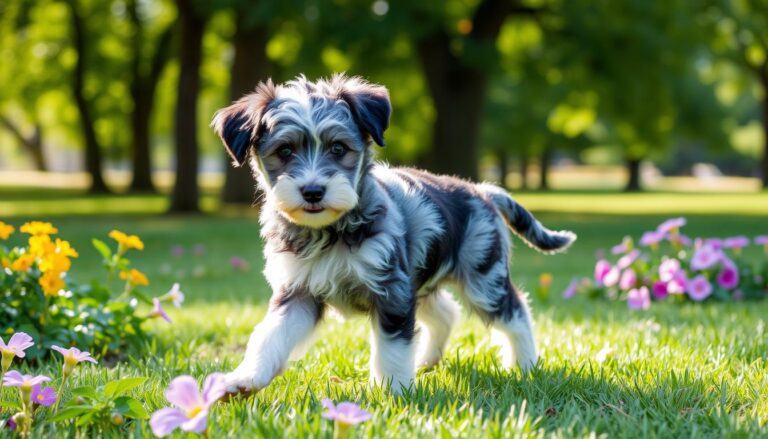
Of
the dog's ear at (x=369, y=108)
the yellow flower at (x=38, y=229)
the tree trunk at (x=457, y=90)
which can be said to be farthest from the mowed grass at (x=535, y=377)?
the tree trunk at (x=457, y=90)

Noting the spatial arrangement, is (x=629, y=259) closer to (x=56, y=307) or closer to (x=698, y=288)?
(x=698, y=288)

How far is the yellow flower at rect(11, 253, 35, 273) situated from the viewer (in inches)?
209

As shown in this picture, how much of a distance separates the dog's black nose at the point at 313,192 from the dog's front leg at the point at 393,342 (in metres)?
0.62

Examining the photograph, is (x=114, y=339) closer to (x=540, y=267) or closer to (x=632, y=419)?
(x=632, y=419)

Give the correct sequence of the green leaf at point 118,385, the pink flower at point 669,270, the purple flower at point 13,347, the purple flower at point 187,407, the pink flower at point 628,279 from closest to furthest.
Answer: the purple flower at point 187,407 < the purple flower at point 13,347 < the green leaf at point 118,385 < the pink flower at point 669,270 < the pink flower at point 628,279

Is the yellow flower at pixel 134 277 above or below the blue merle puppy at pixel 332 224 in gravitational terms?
below

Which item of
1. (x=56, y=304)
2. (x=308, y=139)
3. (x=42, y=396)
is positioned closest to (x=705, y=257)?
(x=308, y=139)

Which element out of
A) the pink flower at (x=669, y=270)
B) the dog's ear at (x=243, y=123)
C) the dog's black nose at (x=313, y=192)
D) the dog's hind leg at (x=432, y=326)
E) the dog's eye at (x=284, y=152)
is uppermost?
the dog's ear at (x=243, y=123)

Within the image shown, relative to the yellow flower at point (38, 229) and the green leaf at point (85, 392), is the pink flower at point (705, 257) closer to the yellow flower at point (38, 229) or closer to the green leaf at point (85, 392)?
the yellow flower at point (38, 229)

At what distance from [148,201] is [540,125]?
2449 centimetres

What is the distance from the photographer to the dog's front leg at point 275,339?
4.14m

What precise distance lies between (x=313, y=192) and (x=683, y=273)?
5364 mm

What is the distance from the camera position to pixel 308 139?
4301mm

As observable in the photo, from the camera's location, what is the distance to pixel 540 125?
48.7m
